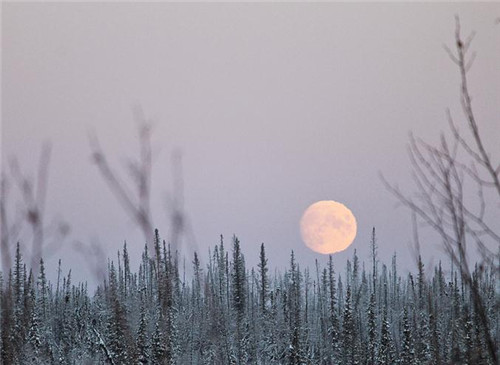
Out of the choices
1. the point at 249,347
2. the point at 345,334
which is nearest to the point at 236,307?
the point at 249,347

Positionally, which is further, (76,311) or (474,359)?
(76,311)

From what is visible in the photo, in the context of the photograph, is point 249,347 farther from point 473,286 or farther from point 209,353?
point 473,286

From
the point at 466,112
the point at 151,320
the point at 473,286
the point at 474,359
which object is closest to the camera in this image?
the point at 466,112

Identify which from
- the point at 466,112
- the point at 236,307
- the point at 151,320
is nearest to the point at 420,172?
the point at 466,112

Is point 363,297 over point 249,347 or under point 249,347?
over

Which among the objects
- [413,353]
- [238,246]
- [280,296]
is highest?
[238,246]

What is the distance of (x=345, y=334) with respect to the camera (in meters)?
39.3

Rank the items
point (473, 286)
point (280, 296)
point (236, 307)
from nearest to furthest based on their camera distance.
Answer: point (473, 286)
point (236, 307)
point (280, 296)

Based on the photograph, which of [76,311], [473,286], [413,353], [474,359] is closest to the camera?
[473,286]

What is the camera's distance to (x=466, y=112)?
6.55ft

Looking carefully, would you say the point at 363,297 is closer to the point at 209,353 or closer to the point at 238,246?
the point at 238,246

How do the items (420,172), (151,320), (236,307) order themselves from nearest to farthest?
(420,172), (151,320), (236,307)

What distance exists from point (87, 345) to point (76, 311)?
17.6 m

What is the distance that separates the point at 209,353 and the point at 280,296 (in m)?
27.9
